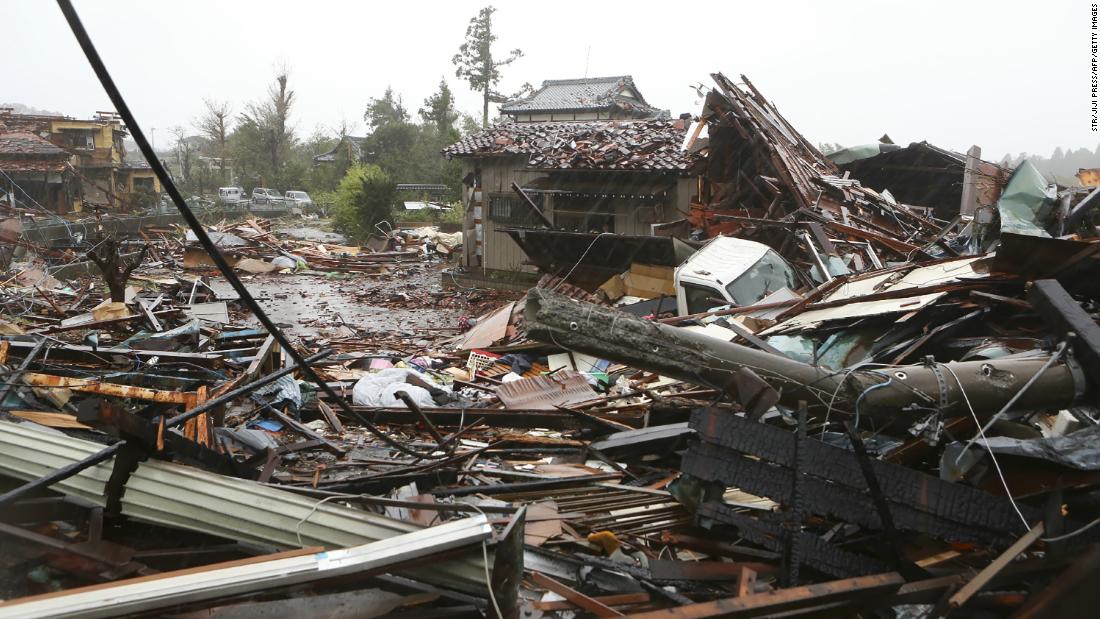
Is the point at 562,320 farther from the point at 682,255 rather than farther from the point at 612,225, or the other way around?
the point at 612,225

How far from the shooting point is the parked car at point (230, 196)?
36169 millimetres

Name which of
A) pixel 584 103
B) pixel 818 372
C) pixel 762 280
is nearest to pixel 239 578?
pixel 818 372

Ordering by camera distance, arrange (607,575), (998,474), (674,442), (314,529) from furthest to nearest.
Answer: (674,442) → (607,575) → (998,474) → (314,529)

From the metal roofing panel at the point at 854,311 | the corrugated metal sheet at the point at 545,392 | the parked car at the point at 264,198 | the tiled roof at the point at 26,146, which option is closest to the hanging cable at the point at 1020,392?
the metal roofing panel at the point at 854,311

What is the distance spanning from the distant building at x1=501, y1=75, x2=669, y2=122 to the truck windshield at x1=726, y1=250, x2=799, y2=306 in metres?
25.2

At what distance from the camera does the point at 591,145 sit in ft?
58.7

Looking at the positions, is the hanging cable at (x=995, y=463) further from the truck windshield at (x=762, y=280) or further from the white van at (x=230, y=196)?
the white van at (x=230, y=196)

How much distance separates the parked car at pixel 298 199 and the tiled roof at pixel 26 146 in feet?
39.1

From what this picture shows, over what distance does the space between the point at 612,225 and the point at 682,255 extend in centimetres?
558

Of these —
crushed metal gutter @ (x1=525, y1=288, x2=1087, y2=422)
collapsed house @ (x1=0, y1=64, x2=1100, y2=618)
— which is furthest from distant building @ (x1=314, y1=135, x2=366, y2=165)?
crushed metal gutter @ (x1=525, y1=288, x2=1087, y2=422)

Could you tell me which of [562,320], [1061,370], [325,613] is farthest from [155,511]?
[1061,370]

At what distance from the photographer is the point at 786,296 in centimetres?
862

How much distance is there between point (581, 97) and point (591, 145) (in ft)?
65.0

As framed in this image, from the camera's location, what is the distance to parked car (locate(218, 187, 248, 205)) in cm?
3617
